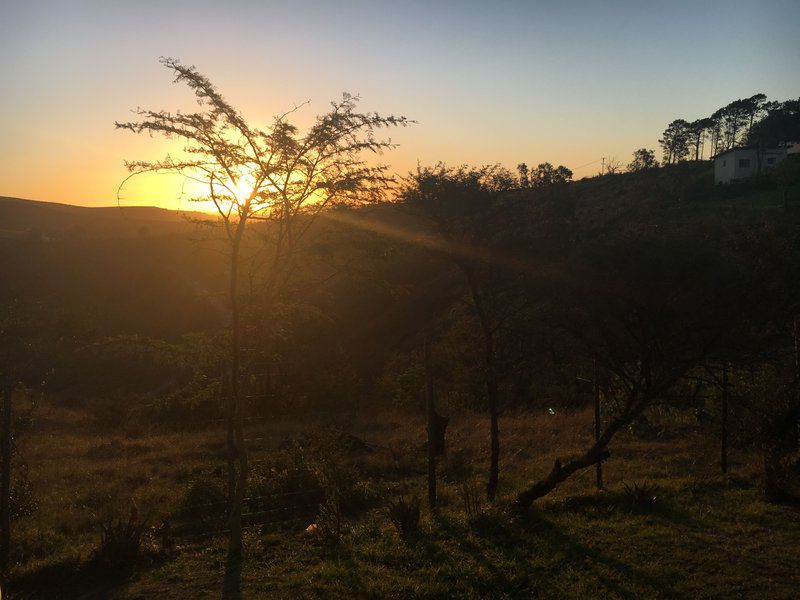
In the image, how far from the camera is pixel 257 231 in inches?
384

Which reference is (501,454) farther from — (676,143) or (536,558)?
(676,143)

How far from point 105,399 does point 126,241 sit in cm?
3236

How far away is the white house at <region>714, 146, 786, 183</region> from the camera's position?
60281 millimetres

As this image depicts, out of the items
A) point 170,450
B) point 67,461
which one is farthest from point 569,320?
point 67,461

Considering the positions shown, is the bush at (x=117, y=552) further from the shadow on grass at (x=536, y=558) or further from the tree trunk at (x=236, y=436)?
the shadow on grass at (x=536, y=558)

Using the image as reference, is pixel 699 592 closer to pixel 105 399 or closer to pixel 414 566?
pixel 414 566

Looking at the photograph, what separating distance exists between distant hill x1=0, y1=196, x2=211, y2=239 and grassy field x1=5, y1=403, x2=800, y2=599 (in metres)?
49.9

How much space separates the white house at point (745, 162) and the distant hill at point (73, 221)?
53408 millimetres

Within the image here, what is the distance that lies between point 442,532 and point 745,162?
64758mm

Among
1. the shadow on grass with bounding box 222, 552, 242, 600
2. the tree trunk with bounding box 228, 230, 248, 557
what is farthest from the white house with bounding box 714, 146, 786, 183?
the shadow on grass with bounding box 222, 552, 242, 600

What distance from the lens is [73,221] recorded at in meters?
75.6

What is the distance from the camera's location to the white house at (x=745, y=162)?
60281 millimetres

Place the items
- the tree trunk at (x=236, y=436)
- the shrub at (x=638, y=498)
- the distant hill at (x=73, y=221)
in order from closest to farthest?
the tree trunk at (x=236, y=436), the shrub at (x=638, y=498), the distant hill at (x=73, y=221)

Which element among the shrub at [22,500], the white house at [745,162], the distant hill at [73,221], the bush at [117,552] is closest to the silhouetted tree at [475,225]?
the bush at [117,552]
